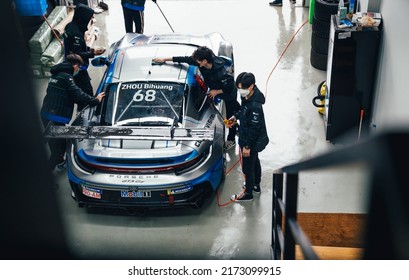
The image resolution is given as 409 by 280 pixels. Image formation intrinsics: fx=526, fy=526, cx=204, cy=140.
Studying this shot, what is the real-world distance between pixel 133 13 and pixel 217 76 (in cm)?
395

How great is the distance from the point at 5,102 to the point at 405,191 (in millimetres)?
557

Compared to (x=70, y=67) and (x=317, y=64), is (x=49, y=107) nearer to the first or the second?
(x=70, y=67)

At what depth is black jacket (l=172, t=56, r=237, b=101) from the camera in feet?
20.8

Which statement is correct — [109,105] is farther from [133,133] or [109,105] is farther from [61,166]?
[61,166]

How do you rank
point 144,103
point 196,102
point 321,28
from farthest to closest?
1. point 321,28
2. point 196,102
3. point 144,103

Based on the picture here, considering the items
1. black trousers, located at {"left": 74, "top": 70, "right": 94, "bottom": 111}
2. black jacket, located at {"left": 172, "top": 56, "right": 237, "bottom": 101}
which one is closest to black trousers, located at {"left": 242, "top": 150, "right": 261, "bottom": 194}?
black jacket, located at {"left": 172, "top": 56, "right": 237, "bottom": 101}

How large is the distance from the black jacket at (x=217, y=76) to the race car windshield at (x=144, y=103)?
17.7 inches

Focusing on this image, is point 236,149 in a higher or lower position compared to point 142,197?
lower

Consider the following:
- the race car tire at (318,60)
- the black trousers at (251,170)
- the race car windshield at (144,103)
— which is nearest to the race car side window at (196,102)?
the race car windshield at (144,103)

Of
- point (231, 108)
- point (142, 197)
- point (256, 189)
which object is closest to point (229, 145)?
point (231, 108)

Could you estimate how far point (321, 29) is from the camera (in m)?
8.26

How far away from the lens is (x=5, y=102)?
696 millimetres

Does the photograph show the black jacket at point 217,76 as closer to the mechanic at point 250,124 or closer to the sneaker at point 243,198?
the mechanic at point 250,124

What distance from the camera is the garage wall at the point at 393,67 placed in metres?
5.50
